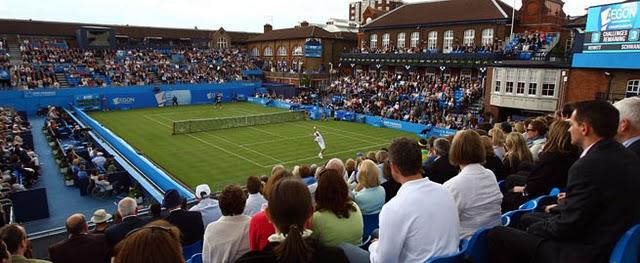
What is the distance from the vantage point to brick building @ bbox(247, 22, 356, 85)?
5894cm

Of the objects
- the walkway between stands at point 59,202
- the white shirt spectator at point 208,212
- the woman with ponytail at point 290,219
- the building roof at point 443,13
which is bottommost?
the walkway between stands at point 59,202

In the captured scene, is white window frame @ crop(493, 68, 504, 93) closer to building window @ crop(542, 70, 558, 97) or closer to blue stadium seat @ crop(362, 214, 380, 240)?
building window @ crop(542, 70, 558, 97)

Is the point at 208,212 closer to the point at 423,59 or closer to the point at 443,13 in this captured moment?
the point at 423,59

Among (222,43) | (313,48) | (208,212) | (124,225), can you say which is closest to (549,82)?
(208,212)

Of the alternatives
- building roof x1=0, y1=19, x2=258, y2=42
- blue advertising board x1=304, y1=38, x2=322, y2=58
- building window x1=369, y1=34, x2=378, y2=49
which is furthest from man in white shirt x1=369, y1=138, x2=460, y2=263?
building roof x1=0, y1=19, x2=258, y2=42

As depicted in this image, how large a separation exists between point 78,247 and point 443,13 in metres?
48.6

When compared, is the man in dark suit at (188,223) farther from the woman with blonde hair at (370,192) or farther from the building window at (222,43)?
the building window at (222,43)

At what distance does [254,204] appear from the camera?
22.7 ft

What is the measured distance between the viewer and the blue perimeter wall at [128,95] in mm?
38594

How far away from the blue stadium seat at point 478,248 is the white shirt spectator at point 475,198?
Answer: 0.39 metres

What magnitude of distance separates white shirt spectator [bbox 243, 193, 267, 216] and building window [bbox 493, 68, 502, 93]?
3039 cm

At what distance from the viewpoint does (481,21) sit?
4294 centimetres

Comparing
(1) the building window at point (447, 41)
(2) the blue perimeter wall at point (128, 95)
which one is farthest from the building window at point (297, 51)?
(1) the building window at point (447, 41)

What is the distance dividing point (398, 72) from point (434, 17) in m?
7.73
